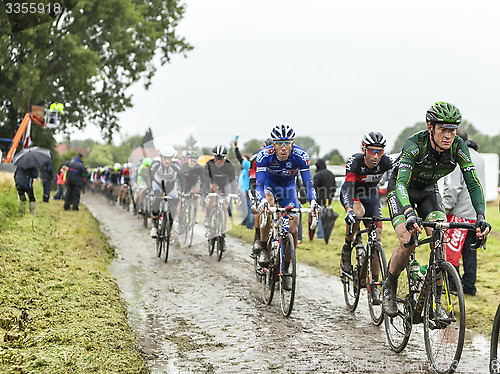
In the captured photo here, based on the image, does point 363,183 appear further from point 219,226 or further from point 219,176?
point 219,176

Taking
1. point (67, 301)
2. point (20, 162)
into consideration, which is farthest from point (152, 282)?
point (20, 162)

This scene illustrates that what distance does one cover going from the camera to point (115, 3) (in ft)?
94.1

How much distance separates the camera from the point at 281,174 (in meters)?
8.20

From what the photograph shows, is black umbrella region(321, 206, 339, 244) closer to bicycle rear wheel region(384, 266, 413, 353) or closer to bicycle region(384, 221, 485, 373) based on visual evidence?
bicycle rear wheel region(384, 266, 413, 353)

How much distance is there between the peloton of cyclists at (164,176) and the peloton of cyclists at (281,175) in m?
4.26

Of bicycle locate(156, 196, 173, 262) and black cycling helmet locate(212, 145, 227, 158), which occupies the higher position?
black cycling helmet locate(212, 145, 227, 158)

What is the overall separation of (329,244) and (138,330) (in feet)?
27.9

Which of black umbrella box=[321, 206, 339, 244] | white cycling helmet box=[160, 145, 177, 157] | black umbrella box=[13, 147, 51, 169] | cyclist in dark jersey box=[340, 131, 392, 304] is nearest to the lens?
cyclist in dark jersey box=[340, 131, 392, 304]

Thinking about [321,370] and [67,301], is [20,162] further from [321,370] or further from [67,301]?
[321,370]

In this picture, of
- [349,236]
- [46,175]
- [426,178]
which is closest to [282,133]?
[349,236]

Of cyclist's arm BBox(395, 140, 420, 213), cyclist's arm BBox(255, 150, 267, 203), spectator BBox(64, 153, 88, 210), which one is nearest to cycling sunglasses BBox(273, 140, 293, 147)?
cyclist's arm BBox(255, 150, 267, 203)

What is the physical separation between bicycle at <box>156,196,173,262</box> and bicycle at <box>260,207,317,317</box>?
147 inches

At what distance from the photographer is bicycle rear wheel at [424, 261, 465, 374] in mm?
4559

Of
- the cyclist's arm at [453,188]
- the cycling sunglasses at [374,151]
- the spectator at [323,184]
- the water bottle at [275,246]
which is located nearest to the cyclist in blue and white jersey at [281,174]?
the water bottle at [275,246]
